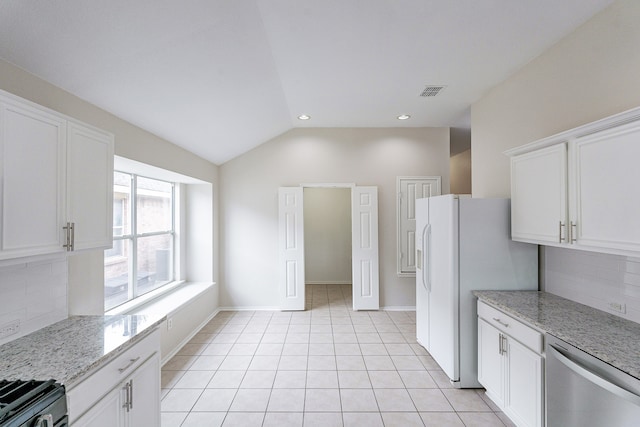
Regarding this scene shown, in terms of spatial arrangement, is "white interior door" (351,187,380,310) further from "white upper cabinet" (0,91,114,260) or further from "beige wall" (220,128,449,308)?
"white upper cabinet" (0,91,114,260)

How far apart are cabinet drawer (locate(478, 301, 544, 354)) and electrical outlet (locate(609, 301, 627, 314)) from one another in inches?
23.7

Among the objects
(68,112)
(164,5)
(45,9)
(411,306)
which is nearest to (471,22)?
(164,5)

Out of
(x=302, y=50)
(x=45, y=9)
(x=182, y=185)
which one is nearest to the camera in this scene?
(x=45, y=9)

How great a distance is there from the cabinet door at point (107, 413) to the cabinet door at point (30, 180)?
0.78 metres

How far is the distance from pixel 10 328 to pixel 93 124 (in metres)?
1.38

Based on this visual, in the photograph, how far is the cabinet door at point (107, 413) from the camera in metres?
1.25

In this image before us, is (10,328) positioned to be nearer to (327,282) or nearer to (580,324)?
(580,324)

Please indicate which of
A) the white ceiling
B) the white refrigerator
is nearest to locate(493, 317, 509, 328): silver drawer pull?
the white refrigerator

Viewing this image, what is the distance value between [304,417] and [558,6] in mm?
3465

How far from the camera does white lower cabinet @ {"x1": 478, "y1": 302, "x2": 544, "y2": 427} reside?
5.73 ft

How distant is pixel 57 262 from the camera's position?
183 centimetres

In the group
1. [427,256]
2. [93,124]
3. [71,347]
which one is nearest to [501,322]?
[427,256]

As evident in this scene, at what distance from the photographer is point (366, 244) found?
4559 mm

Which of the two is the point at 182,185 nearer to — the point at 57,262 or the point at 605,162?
the point at 57,262
